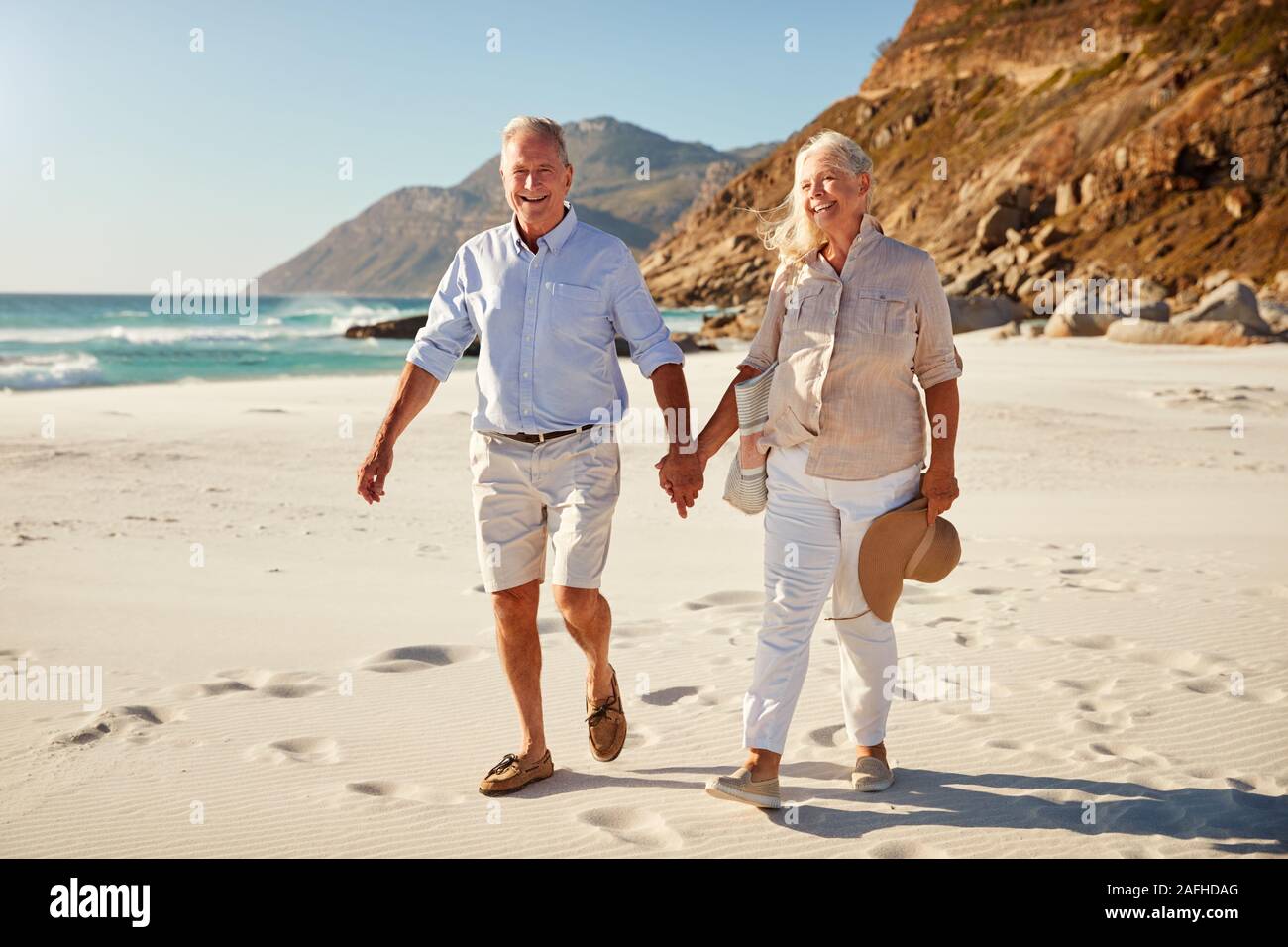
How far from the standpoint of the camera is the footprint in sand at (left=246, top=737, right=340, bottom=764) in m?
3.92

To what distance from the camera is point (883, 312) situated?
3506 mm

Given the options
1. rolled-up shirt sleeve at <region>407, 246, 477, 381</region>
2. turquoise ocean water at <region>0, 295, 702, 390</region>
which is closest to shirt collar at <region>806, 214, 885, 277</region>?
rolled-up shirt sleeve at <region>407, 246, 477, 381</region>

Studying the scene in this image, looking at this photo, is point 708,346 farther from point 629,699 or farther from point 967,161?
point 967,161

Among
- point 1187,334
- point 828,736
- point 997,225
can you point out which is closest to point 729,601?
point 828,736

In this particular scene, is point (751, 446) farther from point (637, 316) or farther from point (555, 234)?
point (555, 234)

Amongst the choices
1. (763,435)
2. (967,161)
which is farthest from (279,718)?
(967,161)

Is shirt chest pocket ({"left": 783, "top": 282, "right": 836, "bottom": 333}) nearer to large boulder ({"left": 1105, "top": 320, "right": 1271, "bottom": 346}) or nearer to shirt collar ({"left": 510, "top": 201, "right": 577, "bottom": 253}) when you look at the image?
shirt collar ({"left": 510, "top": 201, "right": 577, "bottom": 253})

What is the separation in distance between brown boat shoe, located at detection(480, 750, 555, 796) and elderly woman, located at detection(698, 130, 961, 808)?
0.62m

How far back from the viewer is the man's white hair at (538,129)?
3752 millimetres

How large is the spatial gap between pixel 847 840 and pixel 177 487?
26.2 feet

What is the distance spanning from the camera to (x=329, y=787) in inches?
145

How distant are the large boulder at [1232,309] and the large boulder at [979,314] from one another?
302 inches

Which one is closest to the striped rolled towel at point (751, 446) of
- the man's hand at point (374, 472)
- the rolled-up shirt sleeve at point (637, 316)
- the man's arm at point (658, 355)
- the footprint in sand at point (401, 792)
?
the man's arm at point (658, 355)

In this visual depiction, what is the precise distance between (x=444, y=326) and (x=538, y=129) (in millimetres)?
764
